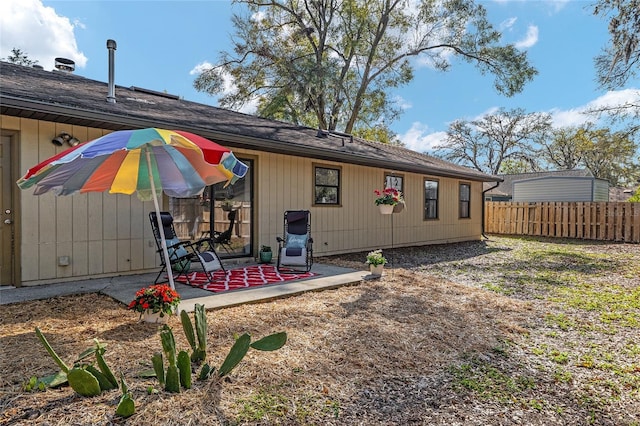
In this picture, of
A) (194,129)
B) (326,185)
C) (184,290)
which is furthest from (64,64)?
(184,290)

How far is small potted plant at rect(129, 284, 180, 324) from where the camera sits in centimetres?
336

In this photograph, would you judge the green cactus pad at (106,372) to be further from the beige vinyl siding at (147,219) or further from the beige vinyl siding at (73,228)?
the beige vinyl siding at (147,219)

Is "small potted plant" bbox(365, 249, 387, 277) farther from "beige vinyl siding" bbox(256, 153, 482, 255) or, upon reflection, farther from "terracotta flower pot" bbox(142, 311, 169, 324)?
"terracotta flower pot" bbox(142, 311, 169, 324)

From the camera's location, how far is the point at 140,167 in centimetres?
384

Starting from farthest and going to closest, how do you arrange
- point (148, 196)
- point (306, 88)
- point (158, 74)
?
1. point (306, 88)
2. point (158, 74)
3. point (148, 196)

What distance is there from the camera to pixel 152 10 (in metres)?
9.26

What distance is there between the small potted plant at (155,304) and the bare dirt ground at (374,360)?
0.12 m

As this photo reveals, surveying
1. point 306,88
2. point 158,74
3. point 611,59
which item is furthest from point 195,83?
point 611,59

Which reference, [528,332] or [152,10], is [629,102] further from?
[152,10]

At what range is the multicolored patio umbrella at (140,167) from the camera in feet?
9.67

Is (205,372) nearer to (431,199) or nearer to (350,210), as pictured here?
(350,210)

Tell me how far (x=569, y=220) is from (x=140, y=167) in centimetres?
1456

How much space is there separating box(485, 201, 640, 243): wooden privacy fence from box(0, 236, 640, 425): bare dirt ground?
353 inches

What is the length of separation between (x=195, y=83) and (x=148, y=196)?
13578 millimetres
